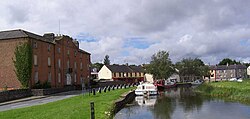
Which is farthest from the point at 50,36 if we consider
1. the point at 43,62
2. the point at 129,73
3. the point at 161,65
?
the point at 129,73

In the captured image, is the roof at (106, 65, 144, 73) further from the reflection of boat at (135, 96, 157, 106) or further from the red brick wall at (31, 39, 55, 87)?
the reflection of boat at (135, 96, 157, 106)

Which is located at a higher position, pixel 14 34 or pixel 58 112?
pixel 14 34

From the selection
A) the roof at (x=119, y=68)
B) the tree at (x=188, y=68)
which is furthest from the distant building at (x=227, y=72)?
the roof at (x=119, y=68)

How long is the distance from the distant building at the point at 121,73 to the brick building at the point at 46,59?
31684 mm

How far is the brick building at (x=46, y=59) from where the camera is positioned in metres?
45.5

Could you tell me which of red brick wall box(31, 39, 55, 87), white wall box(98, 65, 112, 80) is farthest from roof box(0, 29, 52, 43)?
white wall box(98, 65, 112, 80)

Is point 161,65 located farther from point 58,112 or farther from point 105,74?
point 58,112

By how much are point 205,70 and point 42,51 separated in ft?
295

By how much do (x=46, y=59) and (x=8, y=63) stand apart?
22.1 ft

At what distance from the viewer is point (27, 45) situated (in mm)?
44688

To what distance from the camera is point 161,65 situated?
92.2m

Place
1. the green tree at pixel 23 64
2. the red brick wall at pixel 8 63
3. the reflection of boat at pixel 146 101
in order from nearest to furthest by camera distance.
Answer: the reflection of boat at pixel 146 101 → the green tree at pixel 23 64 → the red brick wall at pixel 8 63

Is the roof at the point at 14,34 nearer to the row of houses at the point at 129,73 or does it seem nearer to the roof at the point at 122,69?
the row of houses at the point at 129,73

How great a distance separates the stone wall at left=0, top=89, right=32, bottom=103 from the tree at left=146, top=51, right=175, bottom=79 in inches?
2183
